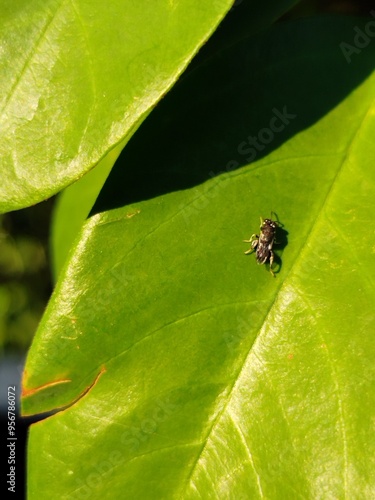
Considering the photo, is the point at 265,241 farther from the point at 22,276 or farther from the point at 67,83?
the point at 22,276

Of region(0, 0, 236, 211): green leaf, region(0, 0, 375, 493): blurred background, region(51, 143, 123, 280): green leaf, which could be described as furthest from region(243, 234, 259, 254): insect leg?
region(0, 0, 375, 493): blurred background

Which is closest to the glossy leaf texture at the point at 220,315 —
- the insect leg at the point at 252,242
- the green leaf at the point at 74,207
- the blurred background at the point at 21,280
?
the insect leg at the point at 252,242

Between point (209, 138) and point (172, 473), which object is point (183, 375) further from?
point (209, 138)

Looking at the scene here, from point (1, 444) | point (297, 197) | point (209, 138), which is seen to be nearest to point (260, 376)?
point (297, 197)

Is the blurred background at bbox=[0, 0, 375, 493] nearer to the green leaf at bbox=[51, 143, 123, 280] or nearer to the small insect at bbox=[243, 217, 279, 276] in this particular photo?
the green leaf at bbox=[51, 143, 123, 280]

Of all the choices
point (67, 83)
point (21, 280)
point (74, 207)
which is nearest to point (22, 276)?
point (21, 280)

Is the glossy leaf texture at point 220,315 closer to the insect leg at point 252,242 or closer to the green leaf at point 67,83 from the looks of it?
the insect leg at point 252,242
